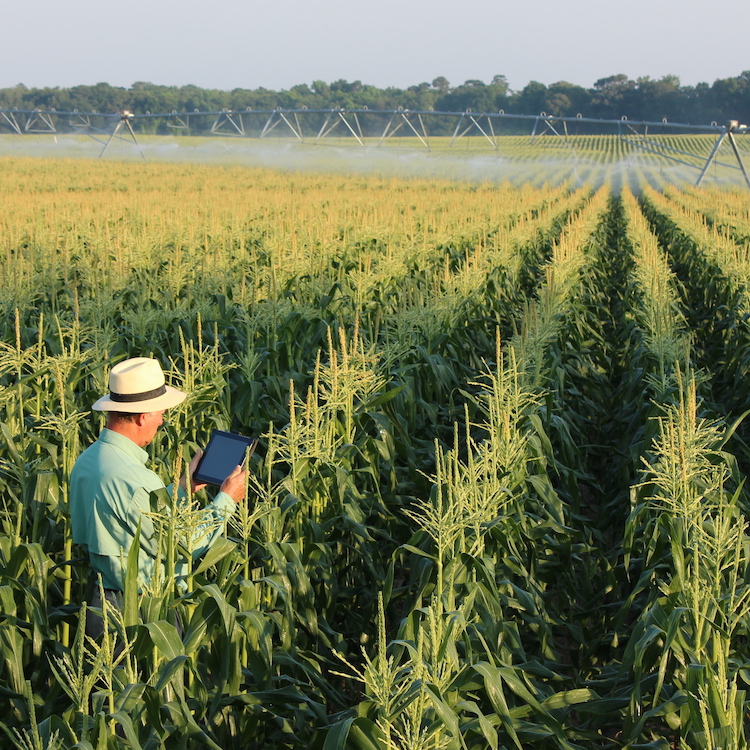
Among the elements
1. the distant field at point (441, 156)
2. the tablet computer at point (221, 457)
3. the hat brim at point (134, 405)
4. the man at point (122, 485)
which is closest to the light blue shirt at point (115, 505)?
the man at point (122, 485)

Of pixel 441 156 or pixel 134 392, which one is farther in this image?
pixel 441 156

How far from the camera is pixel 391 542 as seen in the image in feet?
17.1

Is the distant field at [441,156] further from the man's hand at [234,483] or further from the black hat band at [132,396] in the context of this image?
the black hat band at [132,396]

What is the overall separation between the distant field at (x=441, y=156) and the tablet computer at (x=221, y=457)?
157 feet

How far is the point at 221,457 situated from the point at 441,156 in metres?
67.4

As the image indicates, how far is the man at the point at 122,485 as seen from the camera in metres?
3.35

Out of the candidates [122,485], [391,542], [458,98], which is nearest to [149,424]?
[122,485]

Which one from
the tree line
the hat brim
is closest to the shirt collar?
the hat brim

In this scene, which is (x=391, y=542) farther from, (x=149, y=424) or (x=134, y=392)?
(x=134, y=392)

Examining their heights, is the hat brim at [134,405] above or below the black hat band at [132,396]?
below

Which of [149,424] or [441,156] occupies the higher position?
[441,156]

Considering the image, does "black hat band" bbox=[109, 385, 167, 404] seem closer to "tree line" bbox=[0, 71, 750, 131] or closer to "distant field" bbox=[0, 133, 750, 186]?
"distant field" bbox=[0, 133, 750, 186]

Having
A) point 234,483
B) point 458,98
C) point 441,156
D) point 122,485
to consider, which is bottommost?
point 234,483

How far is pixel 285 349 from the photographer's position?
313 inches
